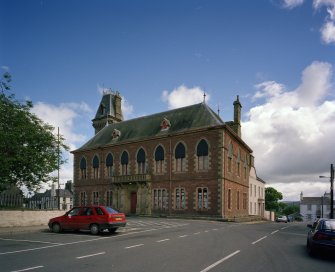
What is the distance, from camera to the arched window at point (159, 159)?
39938 millimetres

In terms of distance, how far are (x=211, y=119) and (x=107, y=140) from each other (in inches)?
718

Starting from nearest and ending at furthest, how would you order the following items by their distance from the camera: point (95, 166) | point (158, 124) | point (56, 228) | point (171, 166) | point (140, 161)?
1. point (56, 228)
2. point (171, 166)
3. point (140, 161)
4. point (158, 124)
5. point (95, 166)

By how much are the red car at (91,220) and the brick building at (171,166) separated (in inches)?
744

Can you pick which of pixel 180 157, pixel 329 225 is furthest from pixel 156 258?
pixel 180 157

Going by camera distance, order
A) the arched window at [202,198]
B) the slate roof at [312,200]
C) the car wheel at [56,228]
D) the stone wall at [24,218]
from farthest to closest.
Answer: the slate roof at [312,200], the arched window at [202,198], the stone wall at [24,218], the car wheel at [56,228]

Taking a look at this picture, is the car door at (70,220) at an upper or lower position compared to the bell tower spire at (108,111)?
lower

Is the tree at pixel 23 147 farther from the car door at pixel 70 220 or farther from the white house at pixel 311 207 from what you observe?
the white house at pixel 311 207

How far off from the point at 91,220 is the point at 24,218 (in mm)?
6101

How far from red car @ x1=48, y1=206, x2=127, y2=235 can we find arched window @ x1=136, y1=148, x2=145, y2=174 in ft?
77.9

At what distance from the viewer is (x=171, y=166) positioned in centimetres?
3875

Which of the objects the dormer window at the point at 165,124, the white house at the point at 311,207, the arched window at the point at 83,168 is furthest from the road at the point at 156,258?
the white house at the point at 311,207

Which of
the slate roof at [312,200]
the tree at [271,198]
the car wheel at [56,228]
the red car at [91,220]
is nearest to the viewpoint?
the red car at [91,220]

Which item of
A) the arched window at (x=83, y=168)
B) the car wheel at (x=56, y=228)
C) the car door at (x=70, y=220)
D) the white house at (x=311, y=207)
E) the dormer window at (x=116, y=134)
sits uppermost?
the dormer window at (x=116, y=134)

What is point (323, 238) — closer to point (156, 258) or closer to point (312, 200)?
point (156, 258)
